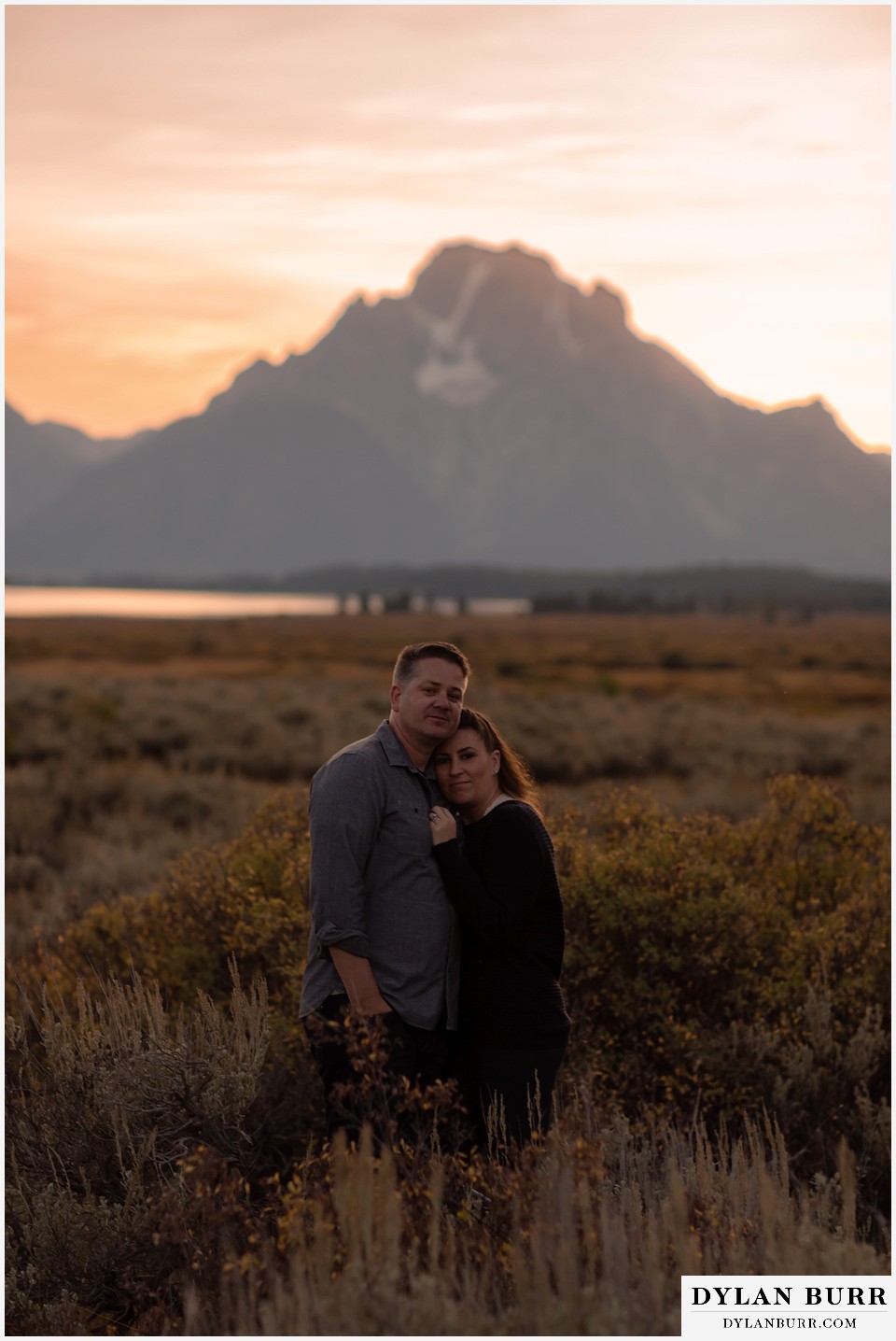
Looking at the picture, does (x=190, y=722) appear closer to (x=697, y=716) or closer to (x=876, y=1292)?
(x=697, y=716)

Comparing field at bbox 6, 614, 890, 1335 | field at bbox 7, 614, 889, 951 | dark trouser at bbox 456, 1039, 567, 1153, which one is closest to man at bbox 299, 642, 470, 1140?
dark trouser at bbox 456, 1039, 567, 1153

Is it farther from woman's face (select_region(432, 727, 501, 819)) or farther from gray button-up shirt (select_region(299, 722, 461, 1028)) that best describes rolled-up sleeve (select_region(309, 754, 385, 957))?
woman's face (select_region(432, 727, 501, 819))

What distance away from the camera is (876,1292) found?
347 centimetres

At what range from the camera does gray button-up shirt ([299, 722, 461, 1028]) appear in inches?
158

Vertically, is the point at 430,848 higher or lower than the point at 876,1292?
higher

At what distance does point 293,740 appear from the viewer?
69.5ft

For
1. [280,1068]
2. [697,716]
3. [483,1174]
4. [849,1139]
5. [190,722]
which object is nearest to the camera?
[483,1174]

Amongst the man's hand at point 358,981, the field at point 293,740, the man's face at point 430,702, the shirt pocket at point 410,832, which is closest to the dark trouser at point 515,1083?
the man's hand at point 358,981

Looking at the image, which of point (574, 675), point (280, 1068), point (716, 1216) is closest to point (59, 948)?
point (280, 1068)

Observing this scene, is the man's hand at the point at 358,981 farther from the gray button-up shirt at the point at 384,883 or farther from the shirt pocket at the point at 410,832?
the shirt pocket at the point at 410,832

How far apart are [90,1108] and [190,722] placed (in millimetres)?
18007

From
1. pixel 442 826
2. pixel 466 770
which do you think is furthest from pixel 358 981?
pixel 466 770

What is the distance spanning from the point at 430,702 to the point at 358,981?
3.05 feet

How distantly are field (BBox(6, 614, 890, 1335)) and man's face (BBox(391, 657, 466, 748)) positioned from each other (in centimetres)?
105
